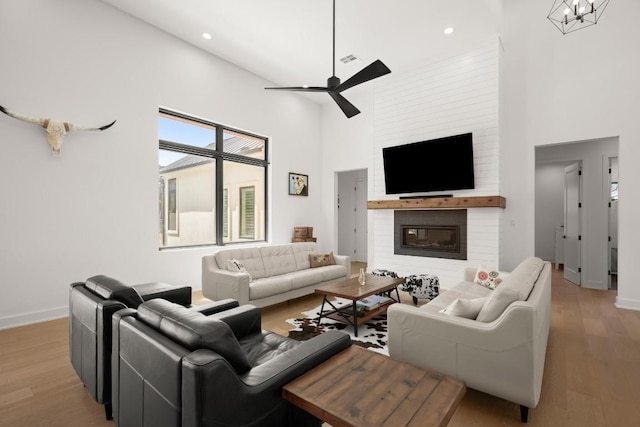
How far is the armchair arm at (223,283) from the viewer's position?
3660 mm

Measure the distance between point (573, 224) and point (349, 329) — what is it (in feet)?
17.3

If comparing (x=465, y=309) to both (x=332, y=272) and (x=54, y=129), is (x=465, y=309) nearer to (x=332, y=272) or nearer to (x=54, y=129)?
(x=332, y=272)

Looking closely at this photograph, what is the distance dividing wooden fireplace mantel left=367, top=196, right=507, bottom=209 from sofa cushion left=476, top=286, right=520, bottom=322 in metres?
3.17

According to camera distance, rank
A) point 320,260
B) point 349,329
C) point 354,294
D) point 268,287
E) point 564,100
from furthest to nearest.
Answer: point 320,260
point 564,100
point 268,287
point 349,329
point 354,294

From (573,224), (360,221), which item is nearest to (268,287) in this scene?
(360,221)

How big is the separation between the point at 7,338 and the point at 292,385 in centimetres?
367

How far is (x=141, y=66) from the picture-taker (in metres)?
4.52

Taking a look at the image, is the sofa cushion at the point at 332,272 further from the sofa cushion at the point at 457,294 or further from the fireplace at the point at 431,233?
the sofa cushion at the point at 457,294

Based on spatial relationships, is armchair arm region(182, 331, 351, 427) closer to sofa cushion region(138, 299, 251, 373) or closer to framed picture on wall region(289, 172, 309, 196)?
sofa cushion region(138, 299, 251, 373)

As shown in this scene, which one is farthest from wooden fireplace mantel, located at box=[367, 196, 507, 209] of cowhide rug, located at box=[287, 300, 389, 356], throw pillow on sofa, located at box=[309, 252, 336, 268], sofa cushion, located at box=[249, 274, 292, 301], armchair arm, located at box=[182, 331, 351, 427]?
armchair arm, located at box=[182, 331, 351, 427]

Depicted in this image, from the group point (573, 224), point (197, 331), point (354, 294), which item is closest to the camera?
point (197, 331)

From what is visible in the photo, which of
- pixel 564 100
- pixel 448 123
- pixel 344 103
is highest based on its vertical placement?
pixel 564 100

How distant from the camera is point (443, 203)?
527 cm

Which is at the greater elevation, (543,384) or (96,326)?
(96,326)
